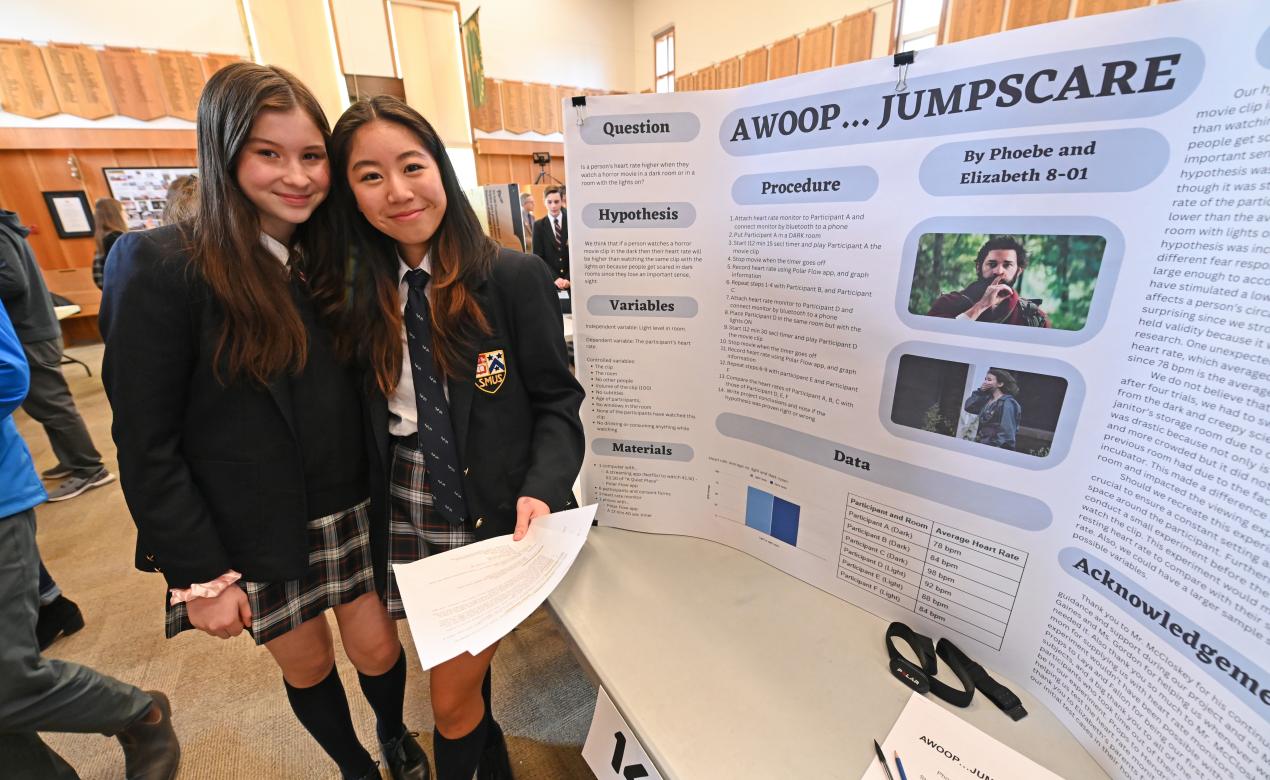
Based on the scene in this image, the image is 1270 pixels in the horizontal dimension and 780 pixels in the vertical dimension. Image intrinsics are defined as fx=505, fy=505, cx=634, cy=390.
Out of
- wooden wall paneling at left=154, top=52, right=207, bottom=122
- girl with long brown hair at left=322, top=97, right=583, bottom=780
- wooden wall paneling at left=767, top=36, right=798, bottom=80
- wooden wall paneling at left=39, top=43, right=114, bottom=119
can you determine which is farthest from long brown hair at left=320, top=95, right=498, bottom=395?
wooden wall paneling at left=39, top=43, right=114, bottom=119

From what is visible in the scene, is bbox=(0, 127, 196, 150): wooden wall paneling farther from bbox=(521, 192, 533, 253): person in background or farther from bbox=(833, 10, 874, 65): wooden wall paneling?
bbox=(833, 10, 874, 65): wooden wall paneling

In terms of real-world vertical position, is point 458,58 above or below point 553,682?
above

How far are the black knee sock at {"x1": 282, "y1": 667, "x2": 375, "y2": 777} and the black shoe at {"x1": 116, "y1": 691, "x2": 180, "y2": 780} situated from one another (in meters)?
0.62

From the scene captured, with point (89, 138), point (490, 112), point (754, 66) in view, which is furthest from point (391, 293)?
point (490, 112)

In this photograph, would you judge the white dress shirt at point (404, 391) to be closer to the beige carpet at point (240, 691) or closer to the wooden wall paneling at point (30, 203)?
the beige carpet at point (240, 691)

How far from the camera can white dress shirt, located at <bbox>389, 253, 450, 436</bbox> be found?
0.96 meters

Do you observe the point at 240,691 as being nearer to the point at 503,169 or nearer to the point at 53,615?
the point at 53,615

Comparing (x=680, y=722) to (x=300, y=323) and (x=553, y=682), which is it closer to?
(x=300, y=323)

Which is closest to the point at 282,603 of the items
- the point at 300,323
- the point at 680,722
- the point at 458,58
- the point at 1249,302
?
the point at 300,323

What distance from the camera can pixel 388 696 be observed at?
120cm

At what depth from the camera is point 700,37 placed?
7898 millimetres

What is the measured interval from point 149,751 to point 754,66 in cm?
836

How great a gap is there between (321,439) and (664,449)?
0.68 meters

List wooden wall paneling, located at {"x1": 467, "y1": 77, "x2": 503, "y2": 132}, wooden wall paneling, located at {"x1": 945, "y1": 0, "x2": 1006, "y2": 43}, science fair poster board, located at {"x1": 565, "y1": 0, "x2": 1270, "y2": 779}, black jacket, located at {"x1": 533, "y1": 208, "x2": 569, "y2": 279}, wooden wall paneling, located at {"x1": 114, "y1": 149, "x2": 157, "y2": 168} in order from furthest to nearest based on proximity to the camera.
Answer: wooden wall paneling, located at {"x1": 467, "y1": 77, "x2": 503, "y2": 132}
wooden wall paneling, located at {"x1": 114, "y1": 149, "x2": 157, "y2": 168}
wooden wall paneling, located at {"x1": 945, "y1": 0, "x2": 1006, "y2": 43}
black jacket, located at {"x1": 533, "y1": 208, "x2": 569, "y2": 279}
science fair poster board, located at {"x1": 565, "y1": 0, "x2": 1270, "y2": 779}
